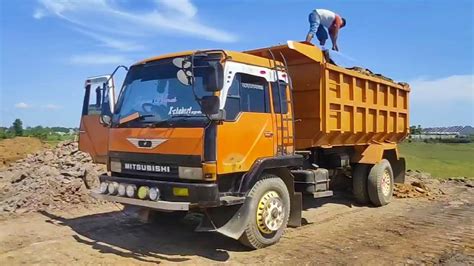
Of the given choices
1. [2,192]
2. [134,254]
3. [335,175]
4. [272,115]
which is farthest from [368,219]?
[2,192]

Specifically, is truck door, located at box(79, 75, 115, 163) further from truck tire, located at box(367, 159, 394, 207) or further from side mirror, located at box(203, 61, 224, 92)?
truck tire, located at box(367, 159, 394, 207)

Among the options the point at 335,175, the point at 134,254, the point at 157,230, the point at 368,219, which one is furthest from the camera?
the point at 335,175

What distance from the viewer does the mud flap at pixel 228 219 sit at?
242 inches

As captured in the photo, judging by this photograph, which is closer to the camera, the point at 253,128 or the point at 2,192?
the point at 253,128

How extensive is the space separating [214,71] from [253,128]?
1.17 meters

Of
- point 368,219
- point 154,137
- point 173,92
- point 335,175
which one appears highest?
point 173,92

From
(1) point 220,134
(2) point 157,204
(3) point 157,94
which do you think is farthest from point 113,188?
(1) point 220,134

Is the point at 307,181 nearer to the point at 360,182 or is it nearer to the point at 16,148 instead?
the point at 360,182

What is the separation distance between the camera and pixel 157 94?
6.51 metres

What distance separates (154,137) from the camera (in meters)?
6.21

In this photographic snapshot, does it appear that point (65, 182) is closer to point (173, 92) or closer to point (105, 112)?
point (105, 112)

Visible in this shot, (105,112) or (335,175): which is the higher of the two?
(105,112)

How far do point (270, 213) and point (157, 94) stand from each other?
2.33m

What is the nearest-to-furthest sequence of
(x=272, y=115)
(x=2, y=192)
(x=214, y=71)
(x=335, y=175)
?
(x=214, y=71) < (x=272, y=115) < (x=335, y=175) < (x=2, y=192)
